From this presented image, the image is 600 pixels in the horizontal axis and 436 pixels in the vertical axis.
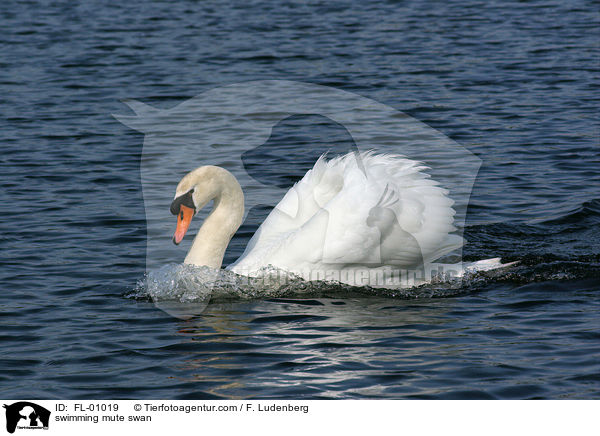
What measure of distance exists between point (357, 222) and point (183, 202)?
152 centimetres

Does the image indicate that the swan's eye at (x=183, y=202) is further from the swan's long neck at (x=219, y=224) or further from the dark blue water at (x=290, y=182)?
the dark blue water at (x=290, y=182)

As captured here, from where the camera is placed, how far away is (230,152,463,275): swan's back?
8742mm

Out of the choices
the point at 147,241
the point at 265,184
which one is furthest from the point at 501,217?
the point at 147,241

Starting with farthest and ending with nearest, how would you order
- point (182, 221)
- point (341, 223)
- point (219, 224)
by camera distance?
point (219, 224) < point (182, 221) < point (341, 223)

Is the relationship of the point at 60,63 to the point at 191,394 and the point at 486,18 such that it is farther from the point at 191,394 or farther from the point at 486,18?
the point at 191,394

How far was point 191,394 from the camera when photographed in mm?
6977
